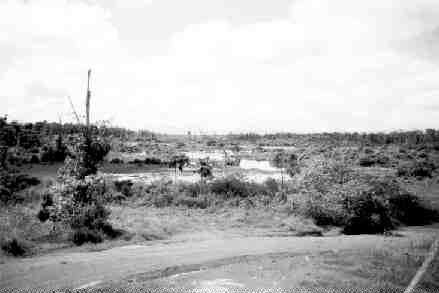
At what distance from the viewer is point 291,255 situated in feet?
50.7

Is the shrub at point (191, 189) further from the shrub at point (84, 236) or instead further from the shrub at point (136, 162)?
the shrub at point (136, 162)

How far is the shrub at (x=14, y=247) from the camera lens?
14391mm

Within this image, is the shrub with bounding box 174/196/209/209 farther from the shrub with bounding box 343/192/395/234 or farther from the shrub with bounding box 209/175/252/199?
the shrub with bounding box 343/192/395/234

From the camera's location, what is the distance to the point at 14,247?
14.6 m

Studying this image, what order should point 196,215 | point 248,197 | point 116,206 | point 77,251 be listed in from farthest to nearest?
point 248,197 → point 116,206 → point 196,215 → point 77,251

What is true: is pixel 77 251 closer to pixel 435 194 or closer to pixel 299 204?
pixel 299 204

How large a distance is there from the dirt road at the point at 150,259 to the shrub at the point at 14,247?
2.82 feet

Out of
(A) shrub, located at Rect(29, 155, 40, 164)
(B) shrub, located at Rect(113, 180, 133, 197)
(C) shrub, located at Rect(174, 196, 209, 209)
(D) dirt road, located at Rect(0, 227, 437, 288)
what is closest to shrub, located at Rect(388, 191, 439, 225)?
(D) dirt road, located at Rect(0, 227, 437, 288)

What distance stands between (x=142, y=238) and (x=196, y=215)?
23.3 feet

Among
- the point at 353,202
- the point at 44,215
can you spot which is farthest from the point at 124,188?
the point at 353,202

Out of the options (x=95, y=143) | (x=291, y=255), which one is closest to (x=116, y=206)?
(x=95, y=143)

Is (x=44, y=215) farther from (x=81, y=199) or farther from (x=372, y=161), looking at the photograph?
(x=372, y=161)

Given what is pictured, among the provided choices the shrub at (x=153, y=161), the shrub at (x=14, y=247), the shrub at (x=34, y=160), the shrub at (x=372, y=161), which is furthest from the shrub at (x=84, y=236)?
the shrub at (x=153, y=161)

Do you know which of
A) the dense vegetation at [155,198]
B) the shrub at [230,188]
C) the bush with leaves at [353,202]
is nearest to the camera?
the dense vegetation at [155,198]
